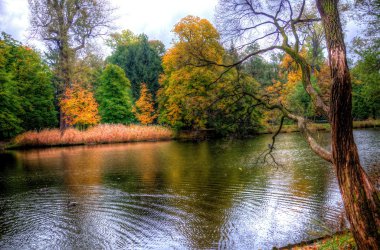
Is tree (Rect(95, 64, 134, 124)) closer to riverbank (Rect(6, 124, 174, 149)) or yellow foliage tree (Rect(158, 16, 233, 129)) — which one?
yellow foliage tree (Rect(158, 16, 233, 129))

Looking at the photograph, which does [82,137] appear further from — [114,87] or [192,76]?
[192,76]

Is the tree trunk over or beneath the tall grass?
over

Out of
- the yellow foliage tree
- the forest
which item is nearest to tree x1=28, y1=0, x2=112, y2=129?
the forest

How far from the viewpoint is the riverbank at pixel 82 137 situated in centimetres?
2605

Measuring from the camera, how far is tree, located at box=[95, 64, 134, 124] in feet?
112

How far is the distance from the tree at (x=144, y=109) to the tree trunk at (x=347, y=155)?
108 ft

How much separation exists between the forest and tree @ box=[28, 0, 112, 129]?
87mm

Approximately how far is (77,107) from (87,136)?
3.70m

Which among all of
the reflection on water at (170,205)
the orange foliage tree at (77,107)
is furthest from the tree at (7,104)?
the reflection on water at (170,205)

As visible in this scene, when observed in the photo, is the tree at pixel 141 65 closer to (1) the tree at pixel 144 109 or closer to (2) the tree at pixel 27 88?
(1) the tree at pixel 144 109

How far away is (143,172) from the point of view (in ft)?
43.3

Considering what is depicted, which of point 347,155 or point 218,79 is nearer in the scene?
point 347,155

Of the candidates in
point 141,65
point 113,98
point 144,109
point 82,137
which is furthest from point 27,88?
point 141,65

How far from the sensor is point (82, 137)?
26609 millimetres
